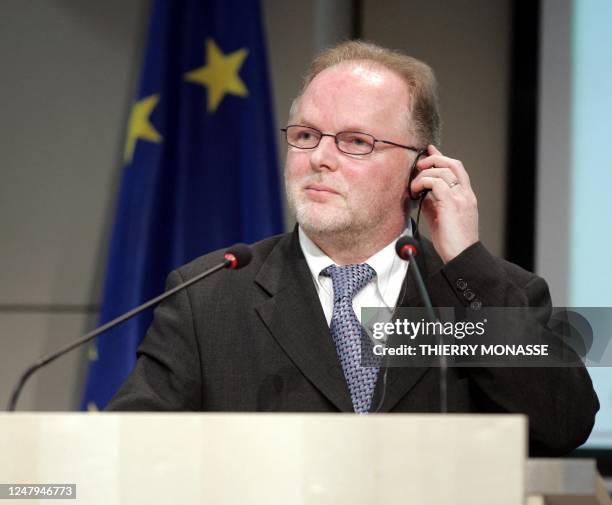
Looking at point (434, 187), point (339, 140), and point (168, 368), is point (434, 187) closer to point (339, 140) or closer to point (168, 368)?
point (339, 140)

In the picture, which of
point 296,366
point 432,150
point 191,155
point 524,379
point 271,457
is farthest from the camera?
point 191,155

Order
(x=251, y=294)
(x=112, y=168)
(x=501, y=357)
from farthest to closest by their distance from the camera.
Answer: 1. (x=112, y=168)
2. (x=251, y=294)
3. (x=501, y=357)

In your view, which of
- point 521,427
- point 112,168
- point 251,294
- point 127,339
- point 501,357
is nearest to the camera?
point 521,427

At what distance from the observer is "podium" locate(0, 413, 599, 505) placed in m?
1.37

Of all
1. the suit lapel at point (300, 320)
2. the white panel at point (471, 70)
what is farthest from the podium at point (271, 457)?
the white panel at point (471, 70)

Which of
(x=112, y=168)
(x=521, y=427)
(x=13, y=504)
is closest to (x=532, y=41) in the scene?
(x=112, y=168)

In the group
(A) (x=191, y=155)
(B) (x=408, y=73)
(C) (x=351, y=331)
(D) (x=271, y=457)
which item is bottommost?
(D) (x=271, y=457)

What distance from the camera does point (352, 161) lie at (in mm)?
2357

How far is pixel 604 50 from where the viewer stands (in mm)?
3602

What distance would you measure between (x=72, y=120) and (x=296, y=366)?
2183 mm

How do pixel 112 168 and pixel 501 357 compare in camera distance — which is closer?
pixel 501 357


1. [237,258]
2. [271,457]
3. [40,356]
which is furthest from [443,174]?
[40,356]

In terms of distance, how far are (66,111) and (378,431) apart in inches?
116

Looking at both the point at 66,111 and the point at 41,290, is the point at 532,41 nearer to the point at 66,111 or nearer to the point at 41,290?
the point at 66,111
